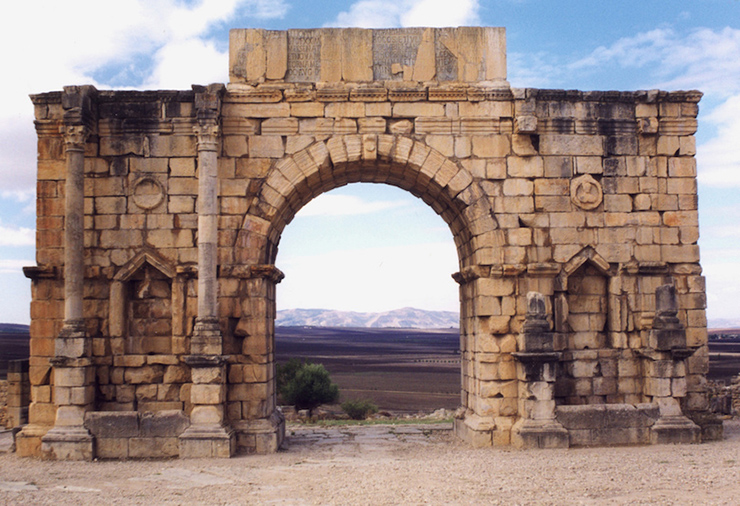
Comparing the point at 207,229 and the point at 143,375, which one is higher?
the point at 207,229

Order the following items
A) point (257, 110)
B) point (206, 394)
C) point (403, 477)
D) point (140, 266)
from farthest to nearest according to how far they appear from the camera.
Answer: point (257, 110)
point (140, 266)
point (206, 394)
point (403, 477)

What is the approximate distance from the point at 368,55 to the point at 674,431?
6926 mm

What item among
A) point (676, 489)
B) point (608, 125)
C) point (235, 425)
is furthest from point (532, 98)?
point (235, 425)

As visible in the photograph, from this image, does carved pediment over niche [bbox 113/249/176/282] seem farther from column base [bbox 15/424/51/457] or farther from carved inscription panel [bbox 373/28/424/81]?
carved inscription panel [bbox 373/28/424/81]

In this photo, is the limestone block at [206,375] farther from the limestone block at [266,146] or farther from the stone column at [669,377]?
the stone column at [669,377]

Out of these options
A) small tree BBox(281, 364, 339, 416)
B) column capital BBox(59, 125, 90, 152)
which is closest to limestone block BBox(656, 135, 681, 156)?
column capital BBox(59, 125, 90, 152)

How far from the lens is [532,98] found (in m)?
9.91

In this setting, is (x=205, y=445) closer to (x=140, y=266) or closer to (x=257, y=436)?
(x=257, y=436)

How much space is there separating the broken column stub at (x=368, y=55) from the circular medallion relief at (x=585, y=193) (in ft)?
6.20

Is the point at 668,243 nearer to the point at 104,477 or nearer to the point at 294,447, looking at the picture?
the point at 294,447

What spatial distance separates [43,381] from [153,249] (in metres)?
2.39

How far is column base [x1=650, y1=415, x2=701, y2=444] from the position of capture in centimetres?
930

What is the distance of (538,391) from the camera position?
921 cm

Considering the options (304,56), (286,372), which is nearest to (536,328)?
(304,56)
